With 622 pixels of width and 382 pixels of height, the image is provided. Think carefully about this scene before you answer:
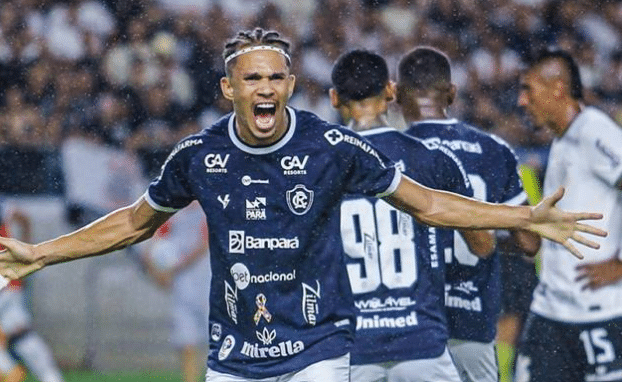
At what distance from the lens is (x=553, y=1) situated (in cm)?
1645

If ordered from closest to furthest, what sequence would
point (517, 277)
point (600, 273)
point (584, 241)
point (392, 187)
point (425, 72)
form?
1. point (584, 241)
2. point (392, 187)
3. point (425, 72)
4. point (600, 273)
5. point (517, 277)

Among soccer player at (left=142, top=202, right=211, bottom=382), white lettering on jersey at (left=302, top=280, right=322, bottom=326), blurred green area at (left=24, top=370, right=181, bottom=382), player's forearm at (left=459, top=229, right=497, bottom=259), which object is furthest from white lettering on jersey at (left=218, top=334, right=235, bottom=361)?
blurred green area at (left=24, top=370, right=181, bottom=382)

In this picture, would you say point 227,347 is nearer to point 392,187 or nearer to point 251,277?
point 251,277

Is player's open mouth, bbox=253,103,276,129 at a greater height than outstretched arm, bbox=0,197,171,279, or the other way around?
player's open mouth, bbox=253,103,276,129

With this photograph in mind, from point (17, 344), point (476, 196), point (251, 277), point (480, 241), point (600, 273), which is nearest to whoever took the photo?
point (251, 277)

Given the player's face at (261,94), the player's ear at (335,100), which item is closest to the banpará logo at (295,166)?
the player's face at (261,94)

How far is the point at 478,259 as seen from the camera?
7.43 metres

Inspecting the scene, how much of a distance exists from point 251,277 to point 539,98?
282 centimetres

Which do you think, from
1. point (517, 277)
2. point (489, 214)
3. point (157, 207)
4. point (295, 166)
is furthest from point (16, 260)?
point (517, 277)

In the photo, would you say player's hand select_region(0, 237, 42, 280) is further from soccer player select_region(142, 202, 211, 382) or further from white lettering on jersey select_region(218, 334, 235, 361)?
soccer player select_region(142, 202, 211, 382)

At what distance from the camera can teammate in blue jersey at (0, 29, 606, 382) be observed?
5797 millimetres

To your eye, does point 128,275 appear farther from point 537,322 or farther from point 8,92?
point 537,322

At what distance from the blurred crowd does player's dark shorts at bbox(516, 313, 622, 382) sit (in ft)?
22.3

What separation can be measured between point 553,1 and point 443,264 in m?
10.0
